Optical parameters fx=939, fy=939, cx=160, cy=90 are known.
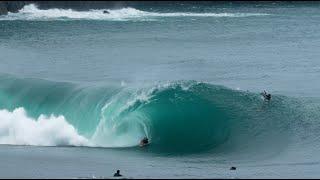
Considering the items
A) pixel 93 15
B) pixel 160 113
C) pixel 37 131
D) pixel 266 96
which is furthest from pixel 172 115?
pixel 93 15

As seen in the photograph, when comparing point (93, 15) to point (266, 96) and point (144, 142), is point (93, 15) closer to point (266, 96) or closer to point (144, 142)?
point (266, 96)

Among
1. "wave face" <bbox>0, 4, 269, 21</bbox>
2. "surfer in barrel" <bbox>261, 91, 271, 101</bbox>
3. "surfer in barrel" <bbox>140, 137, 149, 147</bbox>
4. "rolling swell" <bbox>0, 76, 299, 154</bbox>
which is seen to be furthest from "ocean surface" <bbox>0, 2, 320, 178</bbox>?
Result: "wave face" <bbox>0, 4, 269, 21</bbox>

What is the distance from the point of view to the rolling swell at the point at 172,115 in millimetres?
42188

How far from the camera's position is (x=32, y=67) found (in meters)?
63.9

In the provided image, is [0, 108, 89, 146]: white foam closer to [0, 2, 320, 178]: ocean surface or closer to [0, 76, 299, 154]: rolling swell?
[0, 2, 320, 178]: ocean surface

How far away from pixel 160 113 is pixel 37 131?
596 cm

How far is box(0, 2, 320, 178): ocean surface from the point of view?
36844mm

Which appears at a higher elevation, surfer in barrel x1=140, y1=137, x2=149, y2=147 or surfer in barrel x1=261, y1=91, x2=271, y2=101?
surfer in barrel x1=261, y1=91, x2=271, y2=101

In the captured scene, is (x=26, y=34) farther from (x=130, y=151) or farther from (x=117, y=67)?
(x=130, y=151)

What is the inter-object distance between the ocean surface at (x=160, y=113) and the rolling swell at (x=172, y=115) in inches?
2.1

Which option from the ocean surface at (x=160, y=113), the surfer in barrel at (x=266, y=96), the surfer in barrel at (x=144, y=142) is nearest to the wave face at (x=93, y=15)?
the ocean surface at (x=160, y=113)

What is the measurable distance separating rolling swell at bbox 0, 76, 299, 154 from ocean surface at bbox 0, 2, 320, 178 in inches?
2.1

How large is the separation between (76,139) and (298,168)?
12.0 metres

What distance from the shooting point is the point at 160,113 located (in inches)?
1780
